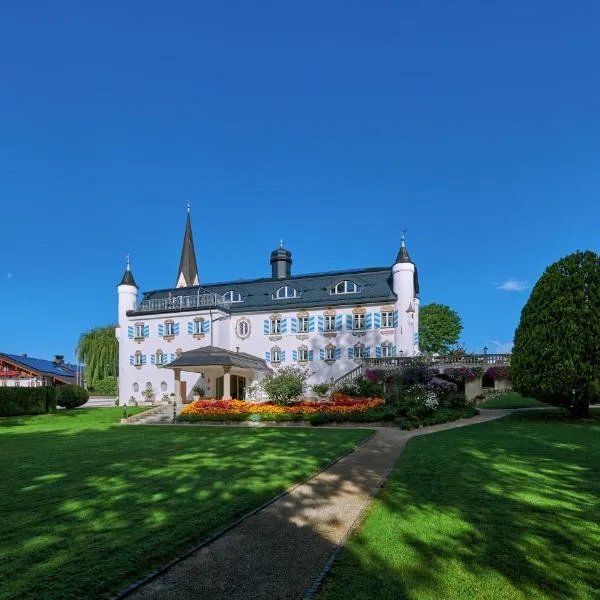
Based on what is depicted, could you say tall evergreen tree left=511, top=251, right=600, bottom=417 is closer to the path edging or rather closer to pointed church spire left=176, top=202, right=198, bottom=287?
the path edging

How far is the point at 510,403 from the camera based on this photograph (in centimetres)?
2825

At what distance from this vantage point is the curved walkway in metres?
4.22

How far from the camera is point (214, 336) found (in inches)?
1460

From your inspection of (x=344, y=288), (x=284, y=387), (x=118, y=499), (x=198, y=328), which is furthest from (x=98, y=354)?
(x=118, y=499)

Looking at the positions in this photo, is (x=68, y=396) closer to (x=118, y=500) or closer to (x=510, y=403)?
(x=510, y=403)

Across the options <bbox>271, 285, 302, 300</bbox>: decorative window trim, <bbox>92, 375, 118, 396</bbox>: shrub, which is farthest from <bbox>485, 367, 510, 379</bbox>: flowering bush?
<bbox>92, 375, 118, 396</bbox>: shrub

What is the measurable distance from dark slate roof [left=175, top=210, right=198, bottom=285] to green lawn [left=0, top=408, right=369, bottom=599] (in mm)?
34954

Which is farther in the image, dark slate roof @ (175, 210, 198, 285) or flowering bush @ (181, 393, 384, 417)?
dark slate roof @ (175, 210, 198, 285)

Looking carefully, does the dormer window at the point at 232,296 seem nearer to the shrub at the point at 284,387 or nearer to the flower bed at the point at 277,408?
the flower bed at the point at 277,408

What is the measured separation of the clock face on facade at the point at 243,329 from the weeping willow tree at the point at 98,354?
2674cm

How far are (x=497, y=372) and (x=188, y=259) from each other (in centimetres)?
3331

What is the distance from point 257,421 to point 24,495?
1473 centimetres

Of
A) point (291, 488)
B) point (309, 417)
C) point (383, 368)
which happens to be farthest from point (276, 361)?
point (291, 488)

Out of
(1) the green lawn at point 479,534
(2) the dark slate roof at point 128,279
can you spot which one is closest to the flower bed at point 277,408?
(1) the green lawn at point 479,534
